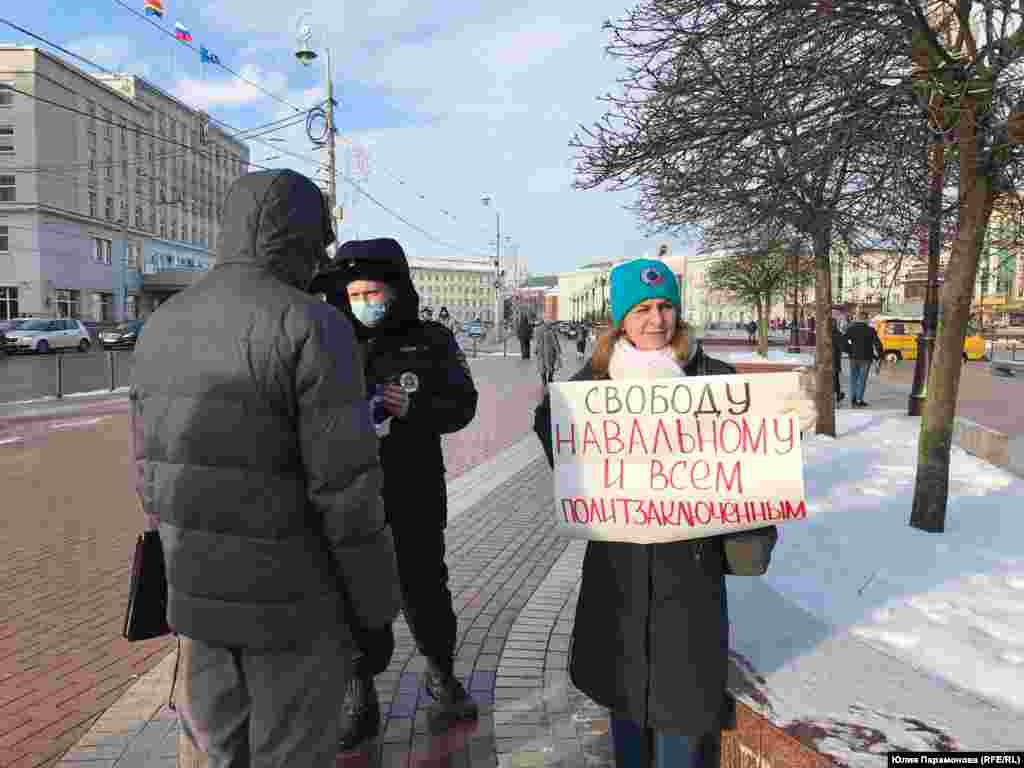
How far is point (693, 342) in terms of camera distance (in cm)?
241

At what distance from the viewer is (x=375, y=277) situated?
2.87 meters

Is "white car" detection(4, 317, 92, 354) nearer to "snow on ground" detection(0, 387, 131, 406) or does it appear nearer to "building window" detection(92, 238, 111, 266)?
"snow on ground" detection(0, 387, 131, 406)

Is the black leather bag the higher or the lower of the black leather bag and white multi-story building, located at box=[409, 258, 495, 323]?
the lower

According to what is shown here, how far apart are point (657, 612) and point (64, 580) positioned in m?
4.48

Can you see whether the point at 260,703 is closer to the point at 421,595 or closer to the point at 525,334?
the point at 421,595

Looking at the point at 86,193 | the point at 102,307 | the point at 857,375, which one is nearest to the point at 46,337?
the point at 857,375

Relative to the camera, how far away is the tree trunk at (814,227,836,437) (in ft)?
29.8

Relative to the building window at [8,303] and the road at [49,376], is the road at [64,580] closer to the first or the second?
the road at [49,376]

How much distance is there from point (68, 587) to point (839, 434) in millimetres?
8255

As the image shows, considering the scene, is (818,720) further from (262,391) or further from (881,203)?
(881,203)

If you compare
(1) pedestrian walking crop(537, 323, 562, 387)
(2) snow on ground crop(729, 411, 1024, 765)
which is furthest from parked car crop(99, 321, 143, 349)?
(2) snow on ground crop(729, 411, 1024, 765)

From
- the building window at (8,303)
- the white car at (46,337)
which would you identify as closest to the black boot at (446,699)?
the white car at (46,337)

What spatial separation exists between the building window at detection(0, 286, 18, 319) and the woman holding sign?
61206 millimetres

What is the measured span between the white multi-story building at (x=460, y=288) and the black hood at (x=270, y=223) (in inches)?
4934
